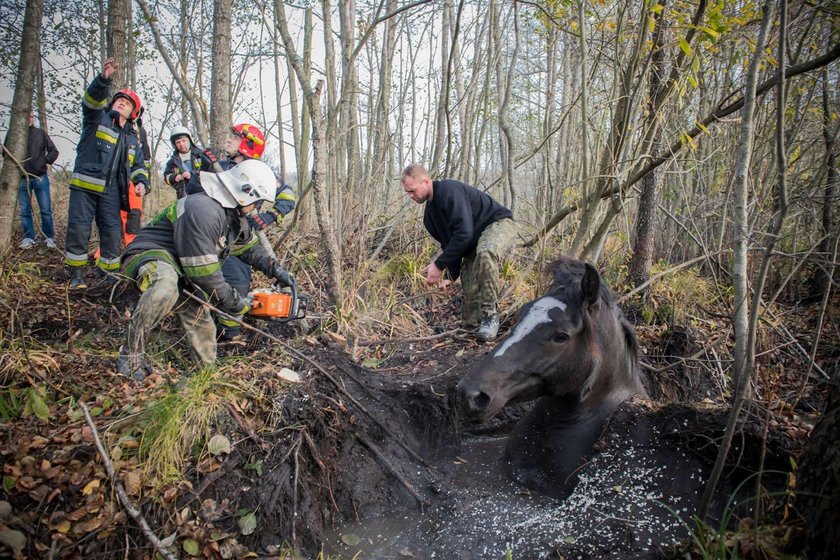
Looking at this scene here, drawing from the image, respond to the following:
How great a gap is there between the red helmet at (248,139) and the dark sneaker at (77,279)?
8.09 ft

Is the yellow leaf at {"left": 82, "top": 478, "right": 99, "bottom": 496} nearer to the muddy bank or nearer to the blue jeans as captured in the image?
the muddy bank

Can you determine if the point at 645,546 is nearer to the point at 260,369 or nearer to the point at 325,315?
the point at 260,369

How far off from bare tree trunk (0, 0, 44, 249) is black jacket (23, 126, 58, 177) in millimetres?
1540

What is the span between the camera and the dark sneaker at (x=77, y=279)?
19.1 ft

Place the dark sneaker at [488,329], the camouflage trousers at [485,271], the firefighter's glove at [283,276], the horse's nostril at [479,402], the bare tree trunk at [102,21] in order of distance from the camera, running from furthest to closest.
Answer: the bare tree trunk at [102,21] < the camouflage trousers at [485,271] < the dark sneaker at [488,329] < the firefighter's glove at [283,276] < the horse's nostril at [479,402]

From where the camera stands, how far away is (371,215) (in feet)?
24.7

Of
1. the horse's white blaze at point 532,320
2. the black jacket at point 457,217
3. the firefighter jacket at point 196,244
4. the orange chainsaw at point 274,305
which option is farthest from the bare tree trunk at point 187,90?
the horse's white blaze at point 532,320

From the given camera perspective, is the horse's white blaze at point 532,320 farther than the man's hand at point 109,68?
No

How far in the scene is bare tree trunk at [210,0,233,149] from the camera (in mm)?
6688

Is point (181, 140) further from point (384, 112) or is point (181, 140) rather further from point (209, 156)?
point (384, 112)

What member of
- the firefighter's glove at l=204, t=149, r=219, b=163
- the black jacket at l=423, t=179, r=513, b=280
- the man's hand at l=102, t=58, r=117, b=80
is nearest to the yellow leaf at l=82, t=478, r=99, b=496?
the black jacket at l=423, t=179, r=513, b=280

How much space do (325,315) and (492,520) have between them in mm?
2821

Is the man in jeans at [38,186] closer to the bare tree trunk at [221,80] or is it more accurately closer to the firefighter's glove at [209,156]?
the bare tree trunk at [221,80]

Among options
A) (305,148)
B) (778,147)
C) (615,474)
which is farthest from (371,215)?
(778,147)
